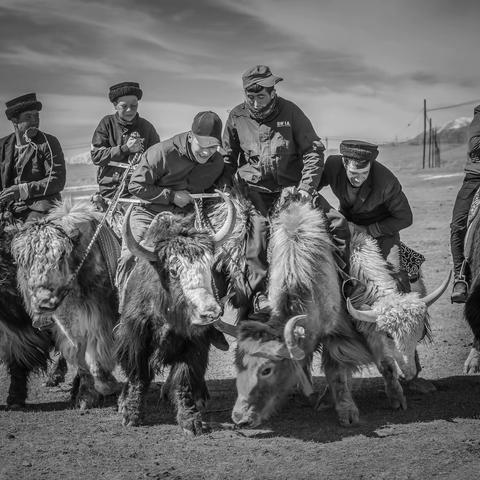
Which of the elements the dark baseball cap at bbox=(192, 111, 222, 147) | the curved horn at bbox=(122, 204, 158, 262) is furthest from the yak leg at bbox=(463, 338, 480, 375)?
the curved horn at bbox=(122, 204, 158, 262)

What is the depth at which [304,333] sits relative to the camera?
487 cm

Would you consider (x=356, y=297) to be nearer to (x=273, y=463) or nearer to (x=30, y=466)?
(x=273, y=463)

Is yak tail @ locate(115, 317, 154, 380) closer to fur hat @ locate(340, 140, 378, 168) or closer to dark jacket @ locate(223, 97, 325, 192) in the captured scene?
dark jacket @ locate(223, 97, 325, 192)

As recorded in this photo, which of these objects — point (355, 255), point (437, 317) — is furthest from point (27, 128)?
point (437, 317)

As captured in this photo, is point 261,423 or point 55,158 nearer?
point 261,423

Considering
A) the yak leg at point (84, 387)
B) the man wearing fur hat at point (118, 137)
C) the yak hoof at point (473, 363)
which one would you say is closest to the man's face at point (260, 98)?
the man wearing fur hat at point (118, 137)

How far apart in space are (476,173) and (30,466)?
4231 millimetres

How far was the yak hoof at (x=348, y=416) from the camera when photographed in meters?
5.09

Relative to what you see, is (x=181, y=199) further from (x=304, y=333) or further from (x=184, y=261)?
(x=304, y=333)

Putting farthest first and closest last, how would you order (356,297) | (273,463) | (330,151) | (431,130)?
(330,151) → (431,130) → (356,297) → (273,463)

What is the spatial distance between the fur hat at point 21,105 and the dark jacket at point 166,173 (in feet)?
4.80

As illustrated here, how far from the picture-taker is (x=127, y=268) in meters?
5.54

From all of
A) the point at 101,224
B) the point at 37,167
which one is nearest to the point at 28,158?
the point at 37,167

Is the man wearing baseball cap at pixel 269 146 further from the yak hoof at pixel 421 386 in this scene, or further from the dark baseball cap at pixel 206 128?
the yak hoof at pixel 421 386
